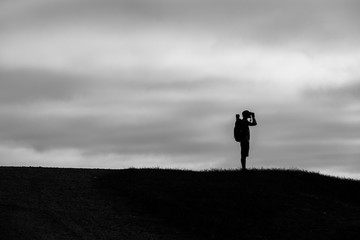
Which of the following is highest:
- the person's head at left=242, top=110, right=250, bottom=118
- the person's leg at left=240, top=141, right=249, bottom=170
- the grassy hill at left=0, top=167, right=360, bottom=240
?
the person's head at left=242, top=110, right=250, bottom=118

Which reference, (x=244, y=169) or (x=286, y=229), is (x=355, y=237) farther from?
(x=244, y=169)

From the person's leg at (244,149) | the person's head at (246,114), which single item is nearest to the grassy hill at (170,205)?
the person's leg at (244,149)

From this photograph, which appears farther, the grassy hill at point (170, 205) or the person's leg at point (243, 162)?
the person's leg at point (243, 162)

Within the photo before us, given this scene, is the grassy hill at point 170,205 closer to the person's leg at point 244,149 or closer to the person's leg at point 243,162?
the person's leg at point 243,162

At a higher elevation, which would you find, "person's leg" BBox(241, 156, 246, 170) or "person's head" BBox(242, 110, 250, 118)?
"person's head" BBox(242, 110, 250, 118)

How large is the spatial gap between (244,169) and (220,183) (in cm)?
332

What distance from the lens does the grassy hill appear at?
21578mm

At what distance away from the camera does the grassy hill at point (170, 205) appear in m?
21.6

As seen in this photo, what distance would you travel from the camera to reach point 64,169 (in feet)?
99.9

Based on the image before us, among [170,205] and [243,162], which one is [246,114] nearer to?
[243,162]

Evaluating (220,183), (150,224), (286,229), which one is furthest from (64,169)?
(286,229)

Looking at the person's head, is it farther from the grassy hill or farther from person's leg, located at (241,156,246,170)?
the grassy hill

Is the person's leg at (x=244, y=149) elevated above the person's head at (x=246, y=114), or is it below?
below

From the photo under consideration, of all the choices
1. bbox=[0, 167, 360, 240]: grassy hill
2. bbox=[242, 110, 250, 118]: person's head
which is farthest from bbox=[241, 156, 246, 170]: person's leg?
bbox=[242, 110, 250, 118]: person's head
